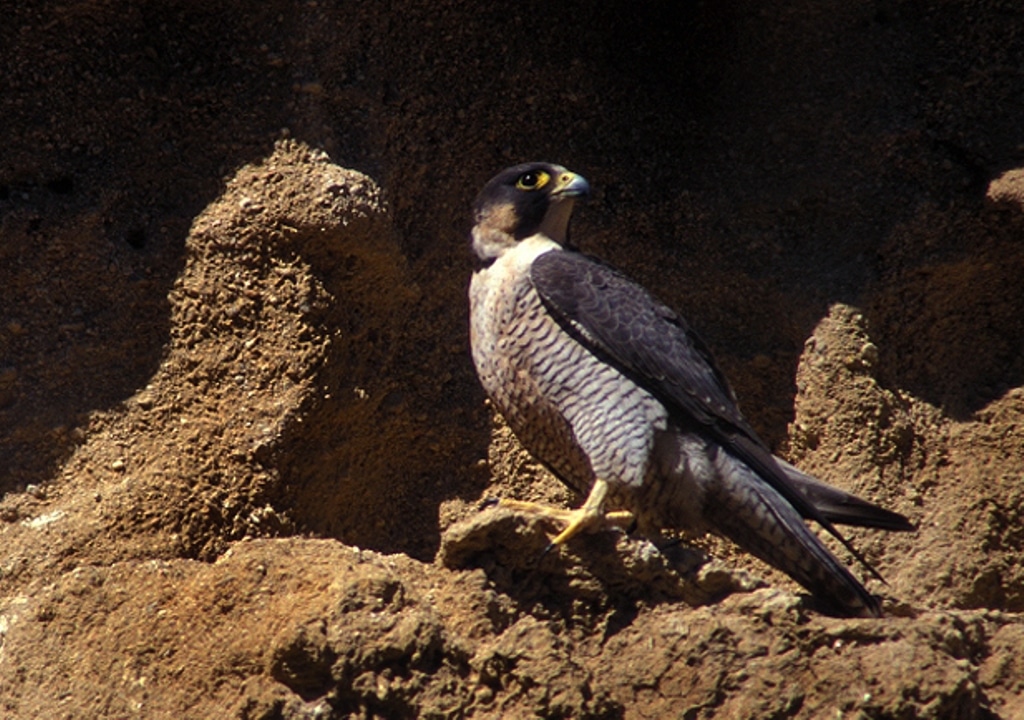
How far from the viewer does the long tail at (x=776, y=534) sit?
426 centimetres

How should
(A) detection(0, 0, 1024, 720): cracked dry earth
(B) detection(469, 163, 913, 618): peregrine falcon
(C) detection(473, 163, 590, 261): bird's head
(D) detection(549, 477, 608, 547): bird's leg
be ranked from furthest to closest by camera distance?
(C) detection(473, 163, 590, 261): bird's head
(B) detection(469, 163, 913, 618): peregrine falcon
(D) detection(549, 477, 608, 547): bird's leg
(A) detection(0, 0, 1024, 720): cracked dry earth

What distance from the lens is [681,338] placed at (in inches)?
193

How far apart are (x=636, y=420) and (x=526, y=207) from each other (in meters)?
1.10

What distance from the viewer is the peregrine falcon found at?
14.8 ft

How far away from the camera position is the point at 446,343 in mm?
5867

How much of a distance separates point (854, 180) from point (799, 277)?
0.50m

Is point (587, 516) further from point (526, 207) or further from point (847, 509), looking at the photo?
point (526, 207)

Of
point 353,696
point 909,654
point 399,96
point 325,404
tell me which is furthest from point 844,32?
point 353,696

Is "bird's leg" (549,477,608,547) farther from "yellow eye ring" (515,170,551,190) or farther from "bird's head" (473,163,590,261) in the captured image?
"yellow eye ring" (515,170,551,190)

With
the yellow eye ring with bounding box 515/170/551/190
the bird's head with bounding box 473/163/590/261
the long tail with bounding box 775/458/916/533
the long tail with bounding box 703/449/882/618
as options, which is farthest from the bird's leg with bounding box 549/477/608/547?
the yellow eye ring with bounding box 515/170/551/190

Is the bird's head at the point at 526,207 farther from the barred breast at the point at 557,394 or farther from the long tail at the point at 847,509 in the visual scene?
the long tail at the point at 847,509

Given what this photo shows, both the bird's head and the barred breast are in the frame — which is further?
the bird's head

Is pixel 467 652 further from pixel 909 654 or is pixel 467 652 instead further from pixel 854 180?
pixel 854 180

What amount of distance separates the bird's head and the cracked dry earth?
0.50 metres
